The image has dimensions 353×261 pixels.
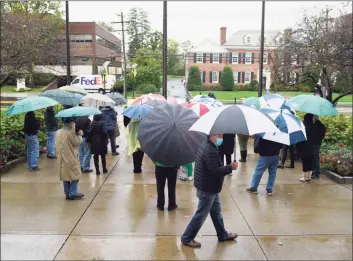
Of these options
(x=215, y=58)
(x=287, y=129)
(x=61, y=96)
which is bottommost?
(x=287, y=129)

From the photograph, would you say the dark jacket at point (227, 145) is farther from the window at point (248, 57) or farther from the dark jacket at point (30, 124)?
the window at point (248, 57)

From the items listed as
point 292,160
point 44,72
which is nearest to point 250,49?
point 44,72

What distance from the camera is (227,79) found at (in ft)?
181

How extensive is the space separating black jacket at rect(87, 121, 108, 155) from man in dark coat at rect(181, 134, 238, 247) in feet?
13.0

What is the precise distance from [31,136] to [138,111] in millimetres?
2589

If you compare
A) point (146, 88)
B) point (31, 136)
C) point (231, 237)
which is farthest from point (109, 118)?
point (146, 88)

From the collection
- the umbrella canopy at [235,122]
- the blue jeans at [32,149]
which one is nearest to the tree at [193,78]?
the blue jeans at [32,149]

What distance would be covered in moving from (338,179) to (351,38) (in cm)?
706

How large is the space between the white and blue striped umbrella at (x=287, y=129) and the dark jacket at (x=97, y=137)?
11.2 feet

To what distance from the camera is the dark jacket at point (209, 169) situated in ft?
15.8

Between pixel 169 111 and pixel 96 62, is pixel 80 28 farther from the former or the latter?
pixel 169 111

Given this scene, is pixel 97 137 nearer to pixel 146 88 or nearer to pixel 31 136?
pixel 31 136

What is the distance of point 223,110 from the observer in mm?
5258

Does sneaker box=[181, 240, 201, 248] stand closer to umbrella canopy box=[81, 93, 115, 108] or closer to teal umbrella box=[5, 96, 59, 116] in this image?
teal umbrella box=[5, 96, 59, 116]
